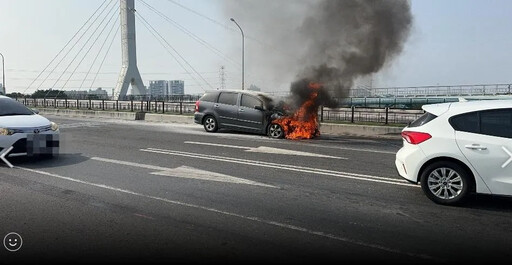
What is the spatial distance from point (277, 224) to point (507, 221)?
2768 mm

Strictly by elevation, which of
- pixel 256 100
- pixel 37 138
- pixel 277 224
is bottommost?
pixel 277 224

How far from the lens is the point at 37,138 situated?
8.30m

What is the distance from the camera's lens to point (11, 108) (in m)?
8.91

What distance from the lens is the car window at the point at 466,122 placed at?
541 cm

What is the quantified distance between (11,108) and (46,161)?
1.52 meters

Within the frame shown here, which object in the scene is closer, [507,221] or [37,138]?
[507,221]

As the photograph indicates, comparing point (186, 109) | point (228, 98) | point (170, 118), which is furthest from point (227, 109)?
point (186, 109)

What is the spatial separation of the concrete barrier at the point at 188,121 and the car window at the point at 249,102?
12.2 ft

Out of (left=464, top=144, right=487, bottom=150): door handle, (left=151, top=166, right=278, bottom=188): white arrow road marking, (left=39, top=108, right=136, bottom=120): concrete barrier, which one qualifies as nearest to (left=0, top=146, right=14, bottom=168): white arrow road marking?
(left=151, top=166, right=278, bottom=188): white arrow road marking

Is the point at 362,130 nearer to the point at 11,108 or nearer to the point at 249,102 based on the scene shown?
the point at 249,102

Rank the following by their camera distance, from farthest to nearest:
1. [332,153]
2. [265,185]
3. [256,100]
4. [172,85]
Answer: [172,85], [256,100], [332,153], [265,185]

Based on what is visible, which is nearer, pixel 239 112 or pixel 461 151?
pixel 461 151

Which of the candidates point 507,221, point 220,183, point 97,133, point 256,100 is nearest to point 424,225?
point 507,221

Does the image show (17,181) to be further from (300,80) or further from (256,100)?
(300,80)
